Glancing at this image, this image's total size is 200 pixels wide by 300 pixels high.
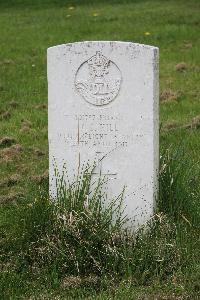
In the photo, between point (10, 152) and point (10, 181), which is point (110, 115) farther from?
point (10, 152)

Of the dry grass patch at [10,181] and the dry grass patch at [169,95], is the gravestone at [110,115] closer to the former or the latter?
the dry grass patch at [10,181]

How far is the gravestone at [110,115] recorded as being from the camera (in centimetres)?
559

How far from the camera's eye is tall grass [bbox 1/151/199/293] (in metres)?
5.27

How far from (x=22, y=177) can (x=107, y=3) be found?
1266 cm

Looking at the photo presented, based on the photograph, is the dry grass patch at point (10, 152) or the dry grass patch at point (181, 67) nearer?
the dry grass patch at point (10, 152)

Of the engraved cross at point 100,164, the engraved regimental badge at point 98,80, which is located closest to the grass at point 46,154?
the engraved cross at point 100,164

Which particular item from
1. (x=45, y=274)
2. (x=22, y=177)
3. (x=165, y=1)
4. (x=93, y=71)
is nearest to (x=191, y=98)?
(x=22, y=177)

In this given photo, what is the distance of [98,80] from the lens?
5.73 metres

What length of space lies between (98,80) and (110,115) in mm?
286

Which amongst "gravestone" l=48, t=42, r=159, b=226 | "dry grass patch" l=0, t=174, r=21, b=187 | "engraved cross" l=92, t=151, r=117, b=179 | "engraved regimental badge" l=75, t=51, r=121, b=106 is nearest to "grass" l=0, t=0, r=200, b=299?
"dry grass patch" l=0, t=174, r=21, b=187

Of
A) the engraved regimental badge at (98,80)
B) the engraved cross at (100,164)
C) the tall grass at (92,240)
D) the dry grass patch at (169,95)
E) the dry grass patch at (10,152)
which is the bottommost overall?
the tall grass at (92,240)

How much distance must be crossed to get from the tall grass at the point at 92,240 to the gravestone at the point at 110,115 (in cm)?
14

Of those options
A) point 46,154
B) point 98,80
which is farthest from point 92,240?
point 46,154

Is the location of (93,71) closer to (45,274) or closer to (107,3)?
(45,274)
